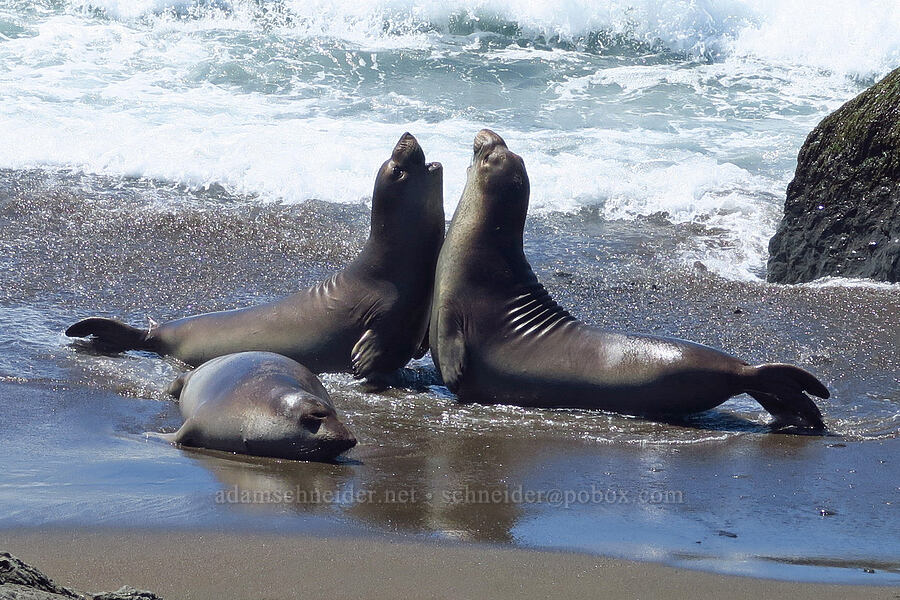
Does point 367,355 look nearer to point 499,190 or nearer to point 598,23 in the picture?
point 499,190

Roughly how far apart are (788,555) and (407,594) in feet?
4.41

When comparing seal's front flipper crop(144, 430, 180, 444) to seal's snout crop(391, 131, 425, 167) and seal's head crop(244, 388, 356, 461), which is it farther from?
seal's snout crop(391, 131, 425, 167)

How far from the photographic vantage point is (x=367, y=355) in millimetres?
6516

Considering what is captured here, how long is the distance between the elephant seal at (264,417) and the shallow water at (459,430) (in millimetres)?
113

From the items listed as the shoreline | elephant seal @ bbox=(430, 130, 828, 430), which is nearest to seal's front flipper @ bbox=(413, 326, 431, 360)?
elephant seal @ bbox=(430, 130, 828, 430)

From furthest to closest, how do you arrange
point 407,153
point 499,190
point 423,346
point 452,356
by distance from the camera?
point 423,346
point 407,153
point 499,190
point 452,356

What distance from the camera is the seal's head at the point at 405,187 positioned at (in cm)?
677

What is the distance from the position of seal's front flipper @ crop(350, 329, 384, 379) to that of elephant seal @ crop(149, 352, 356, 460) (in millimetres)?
1023

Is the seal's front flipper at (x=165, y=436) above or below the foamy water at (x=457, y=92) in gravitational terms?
below

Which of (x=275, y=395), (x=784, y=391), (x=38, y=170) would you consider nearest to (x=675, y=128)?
(x=38, y=170)

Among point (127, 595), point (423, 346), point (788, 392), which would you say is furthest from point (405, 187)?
point (127, 595)

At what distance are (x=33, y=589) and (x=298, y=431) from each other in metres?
2.20

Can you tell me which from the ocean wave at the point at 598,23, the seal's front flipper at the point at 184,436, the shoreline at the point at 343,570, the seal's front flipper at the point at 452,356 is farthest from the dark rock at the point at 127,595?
the ocean wave at the point at 598,23

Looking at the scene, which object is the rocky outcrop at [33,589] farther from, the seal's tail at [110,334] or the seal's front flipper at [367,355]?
the seal's tail at [110,334]
